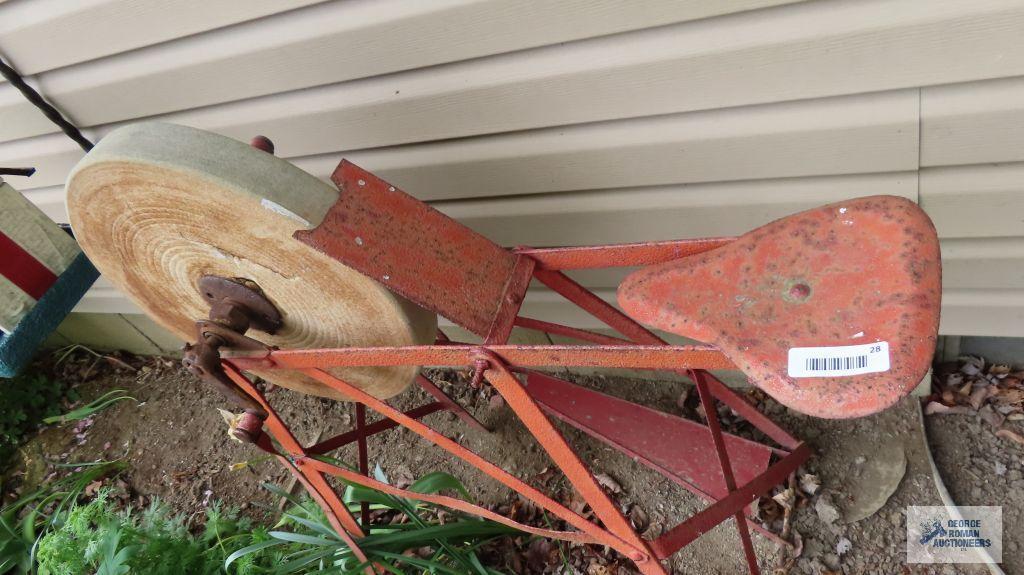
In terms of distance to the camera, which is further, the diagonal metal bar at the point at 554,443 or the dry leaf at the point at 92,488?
the dry leaf at the point at 92,488

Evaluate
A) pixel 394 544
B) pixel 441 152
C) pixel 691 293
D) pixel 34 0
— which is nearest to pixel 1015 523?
pixel 691 293

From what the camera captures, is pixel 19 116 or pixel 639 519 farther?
pixel 19 116

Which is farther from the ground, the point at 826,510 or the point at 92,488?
the point at 826,510

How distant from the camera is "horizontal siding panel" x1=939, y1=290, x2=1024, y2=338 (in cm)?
212

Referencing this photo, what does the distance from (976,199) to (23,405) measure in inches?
174

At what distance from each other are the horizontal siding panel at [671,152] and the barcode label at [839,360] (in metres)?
0.83

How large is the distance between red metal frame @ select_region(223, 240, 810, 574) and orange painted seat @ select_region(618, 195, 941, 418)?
8cm

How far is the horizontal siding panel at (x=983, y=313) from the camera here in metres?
2.12

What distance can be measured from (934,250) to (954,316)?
121 cm

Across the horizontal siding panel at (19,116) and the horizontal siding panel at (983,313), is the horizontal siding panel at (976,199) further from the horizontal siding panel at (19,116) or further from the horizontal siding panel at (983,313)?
the horizontal siding panel at (19,116)

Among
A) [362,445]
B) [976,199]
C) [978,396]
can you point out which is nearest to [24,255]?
[362,445]

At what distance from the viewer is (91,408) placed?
A: 3381 millimetres

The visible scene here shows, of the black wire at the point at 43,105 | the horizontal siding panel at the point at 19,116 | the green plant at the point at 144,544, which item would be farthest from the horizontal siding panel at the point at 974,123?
the horizontal siding panel at the point at 19,116

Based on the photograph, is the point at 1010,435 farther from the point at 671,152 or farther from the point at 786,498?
the point at 671,152
